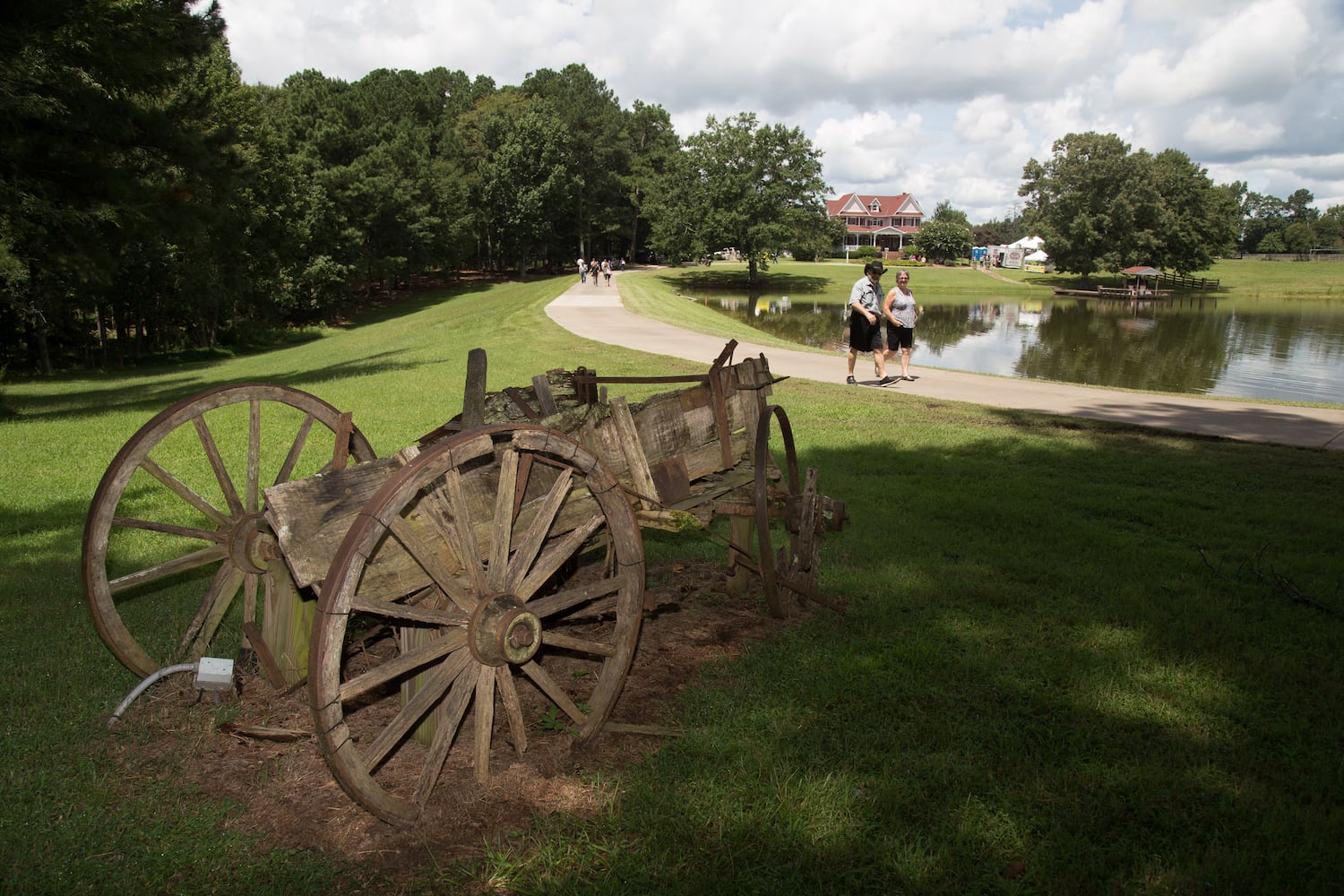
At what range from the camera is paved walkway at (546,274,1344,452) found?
958 cm

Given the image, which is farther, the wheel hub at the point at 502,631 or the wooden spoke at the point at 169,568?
the wooden spoke at the point at 169,568

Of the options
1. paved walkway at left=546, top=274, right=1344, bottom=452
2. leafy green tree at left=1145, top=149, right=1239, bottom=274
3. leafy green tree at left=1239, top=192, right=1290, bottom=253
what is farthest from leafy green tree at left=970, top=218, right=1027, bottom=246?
paved walkway at left=546, top=274, right=1344, bottom=452

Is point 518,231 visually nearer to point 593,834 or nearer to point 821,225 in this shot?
point 821,225

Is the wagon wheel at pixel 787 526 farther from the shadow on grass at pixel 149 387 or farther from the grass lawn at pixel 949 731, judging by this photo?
the shadow on grass at pixel 149 387

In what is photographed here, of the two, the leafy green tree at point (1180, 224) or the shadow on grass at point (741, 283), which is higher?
the leafy green tree at point (1180, 224)

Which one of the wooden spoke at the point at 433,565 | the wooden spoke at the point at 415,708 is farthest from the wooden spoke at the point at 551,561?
the wooden spoke at the point at 415,708

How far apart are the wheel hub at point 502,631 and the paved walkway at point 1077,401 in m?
8.83

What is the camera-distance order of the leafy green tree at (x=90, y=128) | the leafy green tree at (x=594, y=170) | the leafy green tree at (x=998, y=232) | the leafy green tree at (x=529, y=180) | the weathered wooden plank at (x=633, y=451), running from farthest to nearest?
the leafy green tree at (x=998, y=232) → the leafy green tree at (x=594, y=170) → the leafy green tree at (x=529, y=180) → the leafy green tree at (x=90, y=128) → the weathered wooden plank at (x=633, y=451)

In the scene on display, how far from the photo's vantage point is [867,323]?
41.8 ft

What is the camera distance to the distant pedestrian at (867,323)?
12.3 metres

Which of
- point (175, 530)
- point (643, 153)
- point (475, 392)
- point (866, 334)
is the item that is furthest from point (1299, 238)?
point (175, 530)

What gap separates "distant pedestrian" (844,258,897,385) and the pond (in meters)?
5.69

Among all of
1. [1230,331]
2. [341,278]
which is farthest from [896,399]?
[341,278]

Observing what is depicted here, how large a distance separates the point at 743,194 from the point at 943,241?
49.5 metres
